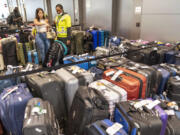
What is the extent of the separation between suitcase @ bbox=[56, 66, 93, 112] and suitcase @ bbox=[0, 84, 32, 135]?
477 mm

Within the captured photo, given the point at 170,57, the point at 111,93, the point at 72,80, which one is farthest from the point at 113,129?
the point at 170,57

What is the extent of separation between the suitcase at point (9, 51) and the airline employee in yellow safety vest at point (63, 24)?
1356 millimetres

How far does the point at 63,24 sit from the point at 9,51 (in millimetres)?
1742

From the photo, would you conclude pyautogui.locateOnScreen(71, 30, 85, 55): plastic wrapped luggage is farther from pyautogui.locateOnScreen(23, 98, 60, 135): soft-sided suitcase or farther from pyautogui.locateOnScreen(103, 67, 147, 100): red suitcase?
pyautogui.locateOnScreen(23, 98, 60, 135): soft-sided suitcase

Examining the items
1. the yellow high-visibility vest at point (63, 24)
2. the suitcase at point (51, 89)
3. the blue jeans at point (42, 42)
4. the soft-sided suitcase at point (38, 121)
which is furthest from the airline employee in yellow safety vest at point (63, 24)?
the soft-sided suitcase at point (38, 121)

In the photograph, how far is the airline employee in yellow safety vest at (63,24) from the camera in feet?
14.7

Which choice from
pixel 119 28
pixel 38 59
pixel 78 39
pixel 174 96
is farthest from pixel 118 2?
pixel 174 96

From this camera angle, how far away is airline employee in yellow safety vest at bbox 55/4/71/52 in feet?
14.7

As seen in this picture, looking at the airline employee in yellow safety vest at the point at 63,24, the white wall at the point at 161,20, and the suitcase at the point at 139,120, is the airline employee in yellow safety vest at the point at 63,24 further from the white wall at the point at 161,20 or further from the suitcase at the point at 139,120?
the suitcase at the point at 139,120

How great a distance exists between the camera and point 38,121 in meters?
1.34

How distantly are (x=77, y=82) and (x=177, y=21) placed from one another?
3791 mm

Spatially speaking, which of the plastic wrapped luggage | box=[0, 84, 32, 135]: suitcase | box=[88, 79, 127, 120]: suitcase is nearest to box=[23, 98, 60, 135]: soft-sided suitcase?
box=[0, 84, 32, 135]: suitcase

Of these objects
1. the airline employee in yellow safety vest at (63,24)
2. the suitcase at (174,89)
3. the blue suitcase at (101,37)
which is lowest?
the suitcase at (174,89)

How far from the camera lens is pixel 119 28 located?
6527mm
